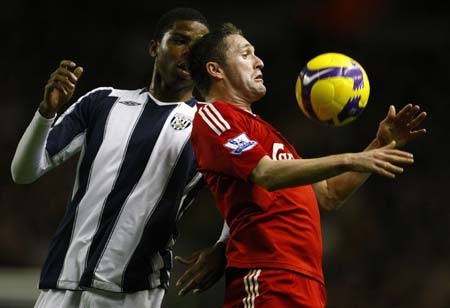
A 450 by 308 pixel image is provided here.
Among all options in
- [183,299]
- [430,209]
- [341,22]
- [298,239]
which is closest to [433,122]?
[430,209]

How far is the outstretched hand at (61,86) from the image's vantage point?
4.11m

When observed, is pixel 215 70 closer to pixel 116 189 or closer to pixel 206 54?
pixel 206 54

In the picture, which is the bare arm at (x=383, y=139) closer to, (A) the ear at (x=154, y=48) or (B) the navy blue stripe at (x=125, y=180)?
(B) the navy blue stripe at (x=125, y=180)

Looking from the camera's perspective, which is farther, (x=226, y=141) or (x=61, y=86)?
(x=61, y=86)

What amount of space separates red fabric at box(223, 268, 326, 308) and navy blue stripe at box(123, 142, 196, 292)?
581 mm

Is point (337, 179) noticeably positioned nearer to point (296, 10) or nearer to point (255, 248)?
point (255, 248)

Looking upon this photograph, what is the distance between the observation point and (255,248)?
3.87m

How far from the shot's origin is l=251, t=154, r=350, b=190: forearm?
3.51 metres

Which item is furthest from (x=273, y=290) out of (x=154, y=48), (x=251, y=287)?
(x=154, y=48)

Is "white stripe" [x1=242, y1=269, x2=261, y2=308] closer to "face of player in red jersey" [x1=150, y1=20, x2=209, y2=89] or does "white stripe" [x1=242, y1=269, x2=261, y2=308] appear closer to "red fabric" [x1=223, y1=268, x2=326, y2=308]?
"red fabric" [x1=223, y1=268, x2=326, y2=308]

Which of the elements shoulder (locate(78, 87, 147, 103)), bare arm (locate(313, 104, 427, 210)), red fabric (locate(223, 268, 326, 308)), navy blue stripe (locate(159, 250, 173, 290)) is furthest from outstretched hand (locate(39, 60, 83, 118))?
bare arm (locate(313, 104, 427, 210))

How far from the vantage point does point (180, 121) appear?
4531mm

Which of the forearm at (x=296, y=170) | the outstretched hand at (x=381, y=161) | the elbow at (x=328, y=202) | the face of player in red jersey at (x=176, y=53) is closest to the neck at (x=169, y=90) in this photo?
the face of player in red jersey at (x=176, y=53)

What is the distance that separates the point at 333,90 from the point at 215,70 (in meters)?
0.72
